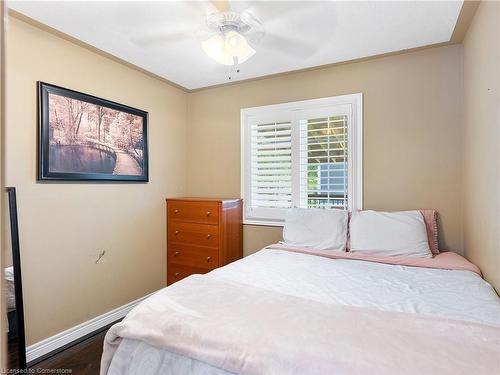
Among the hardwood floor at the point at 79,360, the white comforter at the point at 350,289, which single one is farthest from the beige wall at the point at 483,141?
the hardwood floor at the point at 79,360

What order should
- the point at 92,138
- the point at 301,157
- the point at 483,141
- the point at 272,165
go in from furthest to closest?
the point at 272,165
the point at 301,157
the point at 92,138
the point at 483,141

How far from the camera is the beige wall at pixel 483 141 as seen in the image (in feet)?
5.00

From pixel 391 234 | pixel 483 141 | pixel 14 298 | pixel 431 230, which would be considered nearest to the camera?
pixel 483 141

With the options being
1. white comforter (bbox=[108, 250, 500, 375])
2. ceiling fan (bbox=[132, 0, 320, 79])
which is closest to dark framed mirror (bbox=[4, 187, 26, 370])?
white comforter (bbox=[108, 250, 500, 375])

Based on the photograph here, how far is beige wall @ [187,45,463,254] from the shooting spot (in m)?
2.35

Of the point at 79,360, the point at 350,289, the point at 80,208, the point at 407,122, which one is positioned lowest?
the point at 79,360

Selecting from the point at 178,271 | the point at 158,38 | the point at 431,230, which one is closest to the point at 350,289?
the point at 431,230

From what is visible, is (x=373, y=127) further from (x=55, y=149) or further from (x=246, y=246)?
(x=55, y=149)

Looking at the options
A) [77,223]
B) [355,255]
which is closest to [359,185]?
[355,255]

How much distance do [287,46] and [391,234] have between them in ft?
5.61

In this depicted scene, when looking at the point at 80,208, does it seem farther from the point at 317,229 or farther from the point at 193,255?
the point at 317,229

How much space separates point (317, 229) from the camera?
8.00ft

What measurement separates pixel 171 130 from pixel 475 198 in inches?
113

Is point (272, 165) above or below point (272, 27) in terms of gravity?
below
